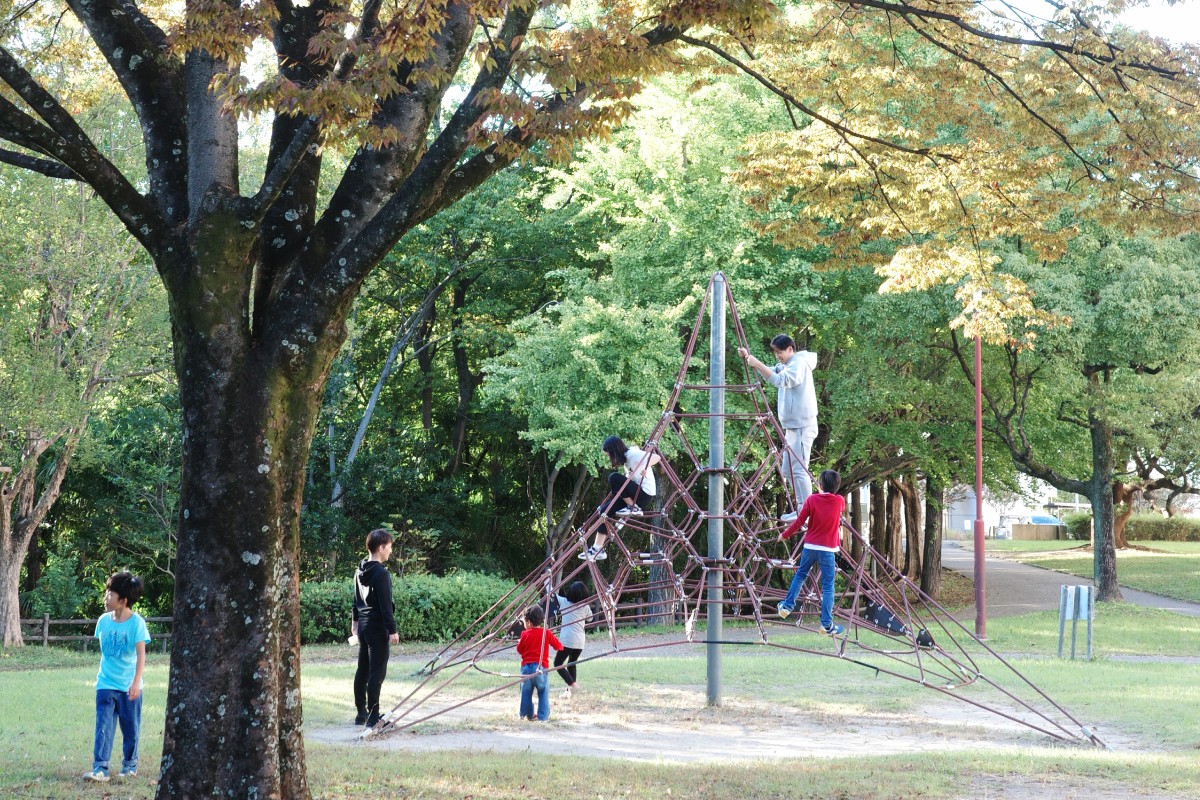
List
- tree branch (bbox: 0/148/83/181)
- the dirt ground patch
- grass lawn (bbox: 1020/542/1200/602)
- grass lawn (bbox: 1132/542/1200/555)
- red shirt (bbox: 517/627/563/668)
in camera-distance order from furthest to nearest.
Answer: grass lawn (bbox: 1132/542/1200/555) → grass lawn (bbox: 1020/542/1200/602) → red shirt (bbox: 517/627/563/668) → the dirt ground patch → tree branch (bbox: 0/148/83/181)

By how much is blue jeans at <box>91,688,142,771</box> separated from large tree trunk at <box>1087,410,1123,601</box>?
21501 mm

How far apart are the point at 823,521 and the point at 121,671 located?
5798mm

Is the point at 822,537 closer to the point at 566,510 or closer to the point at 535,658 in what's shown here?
the point at 535,658

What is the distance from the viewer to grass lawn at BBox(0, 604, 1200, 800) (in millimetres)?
7480

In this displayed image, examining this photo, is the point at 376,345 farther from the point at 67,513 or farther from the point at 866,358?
the point at 866,358

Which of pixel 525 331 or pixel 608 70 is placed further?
pixel 525 331

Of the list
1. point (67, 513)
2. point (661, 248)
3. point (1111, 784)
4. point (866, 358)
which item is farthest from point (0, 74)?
point (67, 513)

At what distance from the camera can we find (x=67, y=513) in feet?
89.6

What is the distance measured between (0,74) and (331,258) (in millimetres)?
2078

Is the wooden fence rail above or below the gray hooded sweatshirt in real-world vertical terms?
below

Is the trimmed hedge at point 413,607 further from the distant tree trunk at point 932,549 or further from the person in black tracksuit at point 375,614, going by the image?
the distant tree trunk at point 932,549

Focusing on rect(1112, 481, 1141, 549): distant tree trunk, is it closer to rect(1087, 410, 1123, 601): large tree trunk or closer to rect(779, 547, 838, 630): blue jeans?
rect(1087, 410, 1123, 601): large tree trunk

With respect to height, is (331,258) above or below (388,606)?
above

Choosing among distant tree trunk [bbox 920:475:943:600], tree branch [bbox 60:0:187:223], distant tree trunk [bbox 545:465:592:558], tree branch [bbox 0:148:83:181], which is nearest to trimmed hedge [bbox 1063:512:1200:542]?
distant tree trunk [bbox 920:475:943:600]
